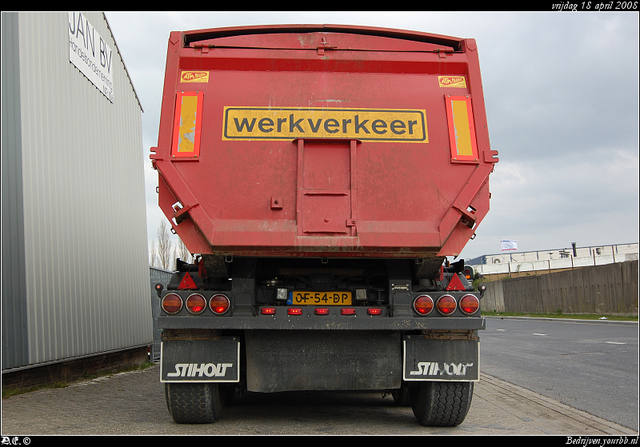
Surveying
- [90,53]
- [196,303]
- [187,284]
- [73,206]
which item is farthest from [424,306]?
[90,53]

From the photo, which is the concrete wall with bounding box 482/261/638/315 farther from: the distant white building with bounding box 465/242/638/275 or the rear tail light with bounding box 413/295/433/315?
the distant white building with bounding box 465/242/638/275

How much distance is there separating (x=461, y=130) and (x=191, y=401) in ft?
11.6

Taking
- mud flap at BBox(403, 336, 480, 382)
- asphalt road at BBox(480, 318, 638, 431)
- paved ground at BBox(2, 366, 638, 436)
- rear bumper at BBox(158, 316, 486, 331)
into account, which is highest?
rear bumper at BBox(158, 316, 486, 331)

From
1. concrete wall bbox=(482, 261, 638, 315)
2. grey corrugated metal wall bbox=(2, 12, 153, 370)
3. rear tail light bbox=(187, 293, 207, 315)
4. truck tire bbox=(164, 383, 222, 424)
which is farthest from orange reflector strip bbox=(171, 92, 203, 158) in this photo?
concrete wall bbox=(482, 261, 638, 315)

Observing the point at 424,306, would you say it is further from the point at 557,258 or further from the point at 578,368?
the point at 557,258

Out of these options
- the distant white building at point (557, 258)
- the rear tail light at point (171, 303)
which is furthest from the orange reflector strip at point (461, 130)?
the distant white building at point (557, 258)

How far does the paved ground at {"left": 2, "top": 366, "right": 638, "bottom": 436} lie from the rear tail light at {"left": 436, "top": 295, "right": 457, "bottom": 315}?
1.07 metres

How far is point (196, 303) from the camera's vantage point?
5.00 m

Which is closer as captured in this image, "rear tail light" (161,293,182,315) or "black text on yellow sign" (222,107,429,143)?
"rear tail light" (161,293,182,315)

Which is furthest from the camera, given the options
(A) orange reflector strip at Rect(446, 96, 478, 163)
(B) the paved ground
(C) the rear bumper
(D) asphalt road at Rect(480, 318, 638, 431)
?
(D) asphalt road at Rect(480, 318, 638, 431)

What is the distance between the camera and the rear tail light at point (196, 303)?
16.4ft

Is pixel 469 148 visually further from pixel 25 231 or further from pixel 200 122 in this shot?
pixel 25 231

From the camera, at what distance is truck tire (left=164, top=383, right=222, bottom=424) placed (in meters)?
5.09

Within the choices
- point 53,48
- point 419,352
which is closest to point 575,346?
point 419,352
